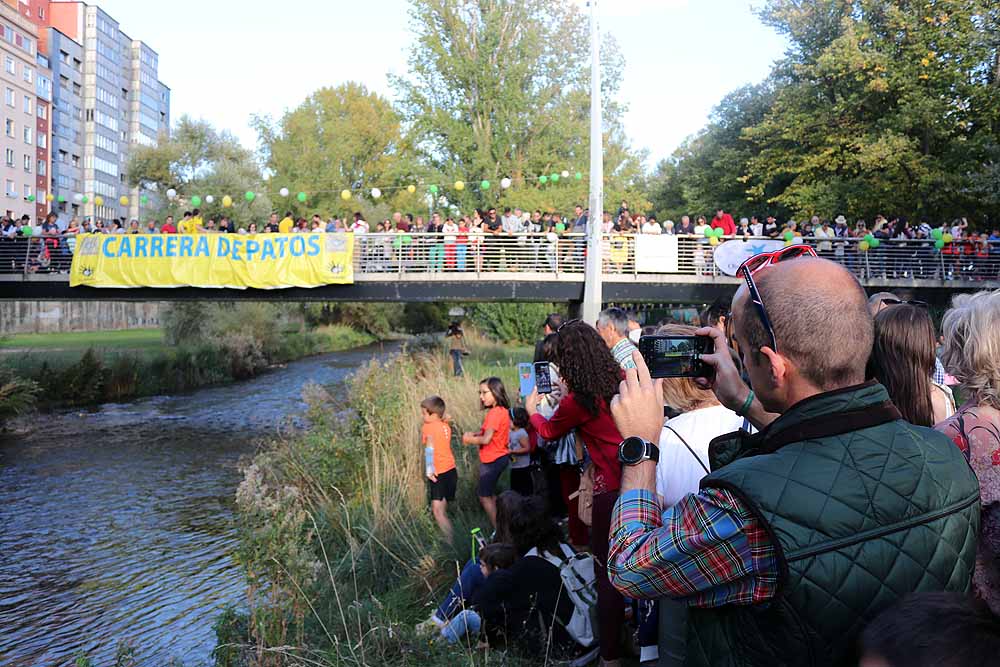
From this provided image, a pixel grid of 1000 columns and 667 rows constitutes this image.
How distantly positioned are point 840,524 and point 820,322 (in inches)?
17.6

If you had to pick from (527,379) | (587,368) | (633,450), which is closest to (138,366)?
(527,379)

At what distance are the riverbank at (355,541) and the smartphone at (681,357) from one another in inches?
88.3

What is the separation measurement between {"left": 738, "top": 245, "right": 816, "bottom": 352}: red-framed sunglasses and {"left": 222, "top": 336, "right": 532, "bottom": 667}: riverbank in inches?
105

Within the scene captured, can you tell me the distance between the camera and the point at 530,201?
114 feet

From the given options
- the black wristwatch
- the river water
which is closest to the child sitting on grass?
the river water

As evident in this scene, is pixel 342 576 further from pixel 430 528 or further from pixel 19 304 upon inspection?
pixel 19 304

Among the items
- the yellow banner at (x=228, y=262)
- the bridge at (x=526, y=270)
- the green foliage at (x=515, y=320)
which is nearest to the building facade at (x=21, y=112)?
the green foliage at (x=515, y=320)

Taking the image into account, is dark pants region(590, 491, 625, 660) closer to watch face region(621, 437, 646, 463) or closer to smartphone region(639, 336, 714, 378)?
smartphone region(639, 336, 714, 378)

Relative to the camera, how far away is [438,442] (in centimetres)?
777

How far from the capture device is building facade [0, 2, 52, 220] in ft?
216

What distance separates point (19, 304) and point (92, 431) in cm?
3291

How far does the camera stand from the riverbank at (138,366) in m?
22.4

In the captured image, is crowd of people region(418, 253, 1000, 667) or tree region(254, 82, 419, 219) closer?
crowd of people region(418, 253, 1000, 667)

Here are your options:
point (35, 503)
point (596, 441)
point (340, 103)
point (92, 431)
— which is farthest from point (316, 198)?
point (596, 441)
